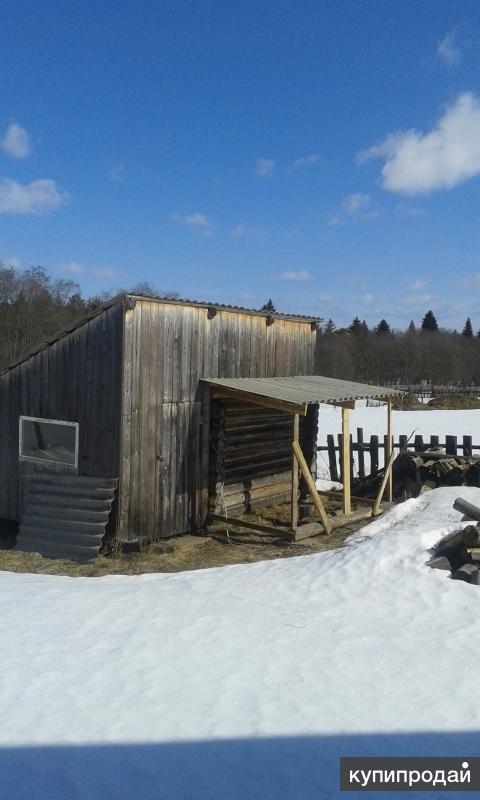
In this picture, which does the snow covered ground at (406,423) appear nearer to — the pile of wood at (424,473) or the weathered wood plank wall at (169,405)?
the pile of wood at (424,473)

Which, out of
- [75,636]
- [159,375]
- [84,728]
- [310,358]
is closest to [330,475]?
[310,358]

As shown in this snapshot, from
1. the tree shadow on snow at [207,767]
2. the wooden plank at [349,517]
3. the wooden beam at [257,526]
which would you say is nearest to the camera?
the tree shadow on snow at [207,767]

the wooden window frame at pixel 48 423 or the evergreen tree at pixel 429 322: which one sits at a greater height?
the evergreen tree at pixel 429 322

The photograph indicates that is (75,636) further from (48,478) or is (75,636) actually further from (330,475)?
(330,475)

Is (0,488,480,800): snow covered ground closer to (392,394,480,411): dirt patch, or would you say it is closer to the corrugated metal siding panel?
the corrugated metal siding panel

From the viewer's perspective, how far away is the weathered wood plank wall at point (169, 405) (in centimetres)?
1075

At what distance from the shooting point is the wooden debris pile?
8.24 m

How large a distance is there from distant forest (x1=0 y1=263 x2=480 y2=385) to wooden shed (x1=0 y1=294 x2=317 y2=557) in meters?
35.2

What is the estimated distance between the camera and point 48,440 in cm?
1195

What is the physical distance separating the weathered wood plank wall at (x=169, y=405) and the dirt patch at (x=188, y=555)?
1.60 feet

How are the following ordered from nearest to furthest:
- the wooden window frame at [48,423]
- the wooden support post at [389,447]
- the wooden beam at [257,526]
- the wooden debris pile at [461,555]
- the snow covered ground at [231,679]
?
the snow covered ground at [231,679] → the wooden debris pile at [461,555] → the wooden beam at [257,526] → the wooden window frame at [48,423] → the wooden support post at [389,447]

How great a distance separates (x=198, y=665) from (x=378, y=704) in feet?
5.72

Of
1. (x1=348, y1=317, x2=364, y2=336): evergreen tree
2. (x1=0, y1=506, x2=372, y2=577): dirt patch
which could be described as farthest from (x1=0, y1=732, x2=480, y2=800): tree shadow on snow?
(x1=348, y1=317, x2=364, y2=336): evergreen tree

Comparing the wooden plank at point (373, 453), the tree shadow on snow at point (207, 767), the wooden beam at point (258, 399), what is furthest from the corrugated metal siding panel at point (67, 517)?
the wooden plank at point (373, 453)
